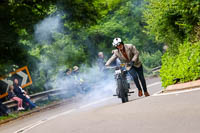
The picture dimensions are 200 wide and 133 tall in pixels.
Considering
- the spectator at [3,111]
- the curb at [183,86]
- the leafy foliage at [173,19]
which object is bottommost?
the spectator at [3,111]

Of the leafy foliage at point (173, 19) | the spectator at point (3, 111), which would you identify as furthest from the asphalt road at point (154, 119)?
the spectator at point (3, 111)

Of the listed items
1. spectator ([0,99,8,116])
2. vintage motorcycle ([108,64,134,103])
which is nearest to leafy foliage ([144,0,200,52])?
vintage motorcycle ([108,64,134,103])

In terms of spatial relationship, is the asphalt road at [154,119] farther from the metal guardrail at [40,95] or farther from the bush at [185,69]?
the metal guardrail at [40,95]

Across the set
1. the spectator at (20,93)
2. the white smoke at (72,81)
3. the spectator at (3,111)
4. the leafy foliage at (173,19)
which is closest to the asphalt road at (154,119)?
the leafy foliage at (173,19)

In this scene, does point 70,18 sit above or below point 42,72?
above

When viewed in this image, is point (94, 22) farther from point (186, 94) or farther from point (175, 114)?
point (175, 114)

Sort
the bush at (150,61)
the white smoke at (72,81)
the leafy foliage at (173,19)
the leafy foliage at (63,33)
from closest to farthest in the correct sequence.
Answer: the leafy foliage at (173,19) → the leafy foliage at (63,33) → the white smoke at (72,81) → the bush at (150,61)

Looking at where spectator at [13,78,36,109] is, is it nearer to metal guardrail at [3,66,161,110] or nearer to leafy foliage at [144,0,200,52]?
metal guardrail at [3,66,161,110]

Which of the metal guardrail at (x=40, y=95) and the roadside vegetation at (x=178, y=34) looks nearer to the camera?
the roadside vegetation at (x=178, y=34)

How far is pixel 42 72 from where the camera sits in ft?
91.3

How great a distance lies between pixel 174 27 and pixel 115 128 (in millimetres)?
9329

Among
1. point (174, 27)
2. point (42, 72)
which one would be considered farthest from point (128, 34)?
point (174, 27)

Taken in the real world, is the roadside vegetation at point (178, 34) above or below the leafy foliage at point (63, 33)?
below

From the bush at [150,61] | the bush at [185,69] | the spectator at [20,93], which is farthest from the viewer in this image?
the bush at [150,61]
